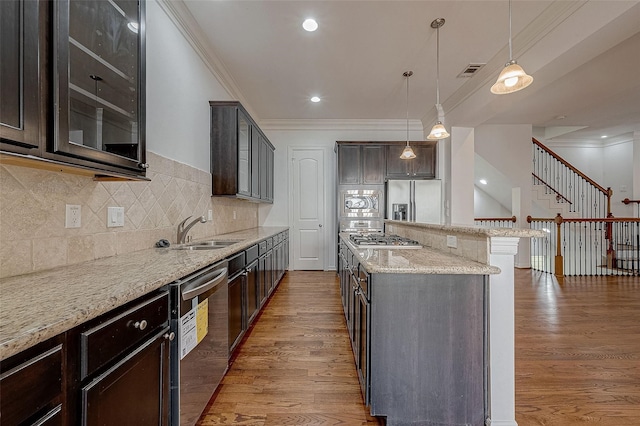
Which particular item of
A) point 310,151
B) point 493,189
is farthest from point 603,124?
point 310,151

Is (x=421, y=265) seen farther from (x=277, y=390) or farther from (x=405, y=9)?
(x=405, y=9)

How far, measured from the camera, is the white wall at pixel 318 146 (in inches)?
220

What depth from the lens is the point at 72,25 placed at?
1.09m

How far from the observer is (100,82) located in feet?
4.29

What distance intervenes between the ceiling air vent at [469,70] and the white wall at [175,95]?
3.23 meters

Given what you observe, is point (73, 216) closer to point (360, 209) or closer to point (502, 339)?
point (502, 339)

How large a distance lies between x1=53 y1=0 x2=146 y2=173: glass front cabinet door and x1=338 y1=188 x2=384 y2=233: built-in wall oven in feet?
12.5

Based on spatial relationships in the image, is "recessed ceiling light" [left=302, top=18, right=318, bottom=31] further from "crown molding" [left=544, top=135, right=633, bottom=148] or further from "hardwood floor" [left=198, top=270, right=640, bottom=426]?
"crown molding" [left=544, top=135, right=633, bottom=148]

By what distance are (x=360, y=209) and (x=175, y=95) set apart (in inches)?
135

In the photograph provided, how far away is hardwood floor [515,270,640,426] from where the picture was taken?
5.61ft

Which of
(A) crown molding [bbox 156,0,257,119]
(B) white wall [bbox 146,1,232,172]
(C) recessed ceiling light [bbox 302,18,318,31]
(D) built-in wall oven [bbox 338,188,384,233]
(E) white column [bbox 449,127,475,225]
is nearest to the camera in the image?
(B) white wall [bbox 146,1,232,172]

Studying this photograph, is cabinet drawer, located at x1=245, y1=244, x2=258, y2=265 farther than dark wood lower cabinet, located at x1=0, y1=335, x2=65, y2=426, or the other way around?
cabinet drawer, located at x1=245, y1=244, x2=258, y2=265

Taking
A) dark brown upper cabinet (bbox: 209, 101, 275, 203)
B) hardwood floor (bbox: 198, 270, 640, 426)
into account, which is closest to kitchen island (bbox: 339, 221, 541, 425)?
hardwood floor (bbox: 198, 270, 640, 426)

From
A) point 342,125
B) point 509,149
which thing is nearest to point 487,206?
point 509,149
